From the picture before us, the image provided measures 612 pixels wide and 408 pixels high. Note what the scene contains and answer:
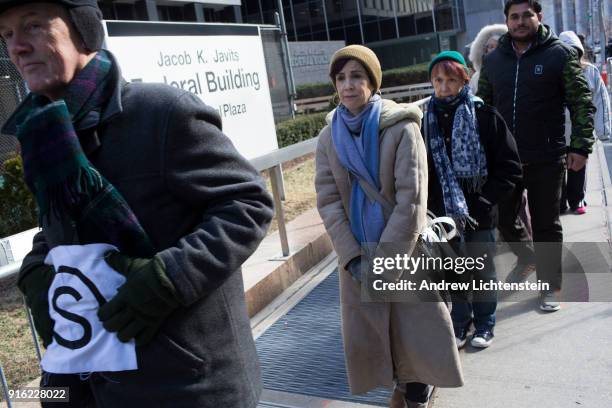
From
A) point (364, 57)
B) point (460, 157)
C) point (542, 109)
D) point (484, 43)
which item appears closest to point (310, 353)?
point (460, 157)

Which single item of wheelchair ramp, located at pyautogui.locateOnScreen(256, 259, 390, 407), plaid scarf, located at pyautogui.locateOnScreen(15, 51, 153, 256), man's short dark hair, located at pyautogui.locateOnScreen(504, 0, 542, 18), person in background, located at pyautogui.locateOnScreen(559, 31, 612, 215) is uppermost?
man's short dark hair, located at pyautogui.locateOnScreen(504, 0, 542, 18)

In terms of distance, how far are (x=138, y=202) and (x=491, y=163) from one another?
2413 millimetres

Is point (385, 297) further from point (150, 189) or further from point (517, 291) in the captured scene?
point (517, 291)

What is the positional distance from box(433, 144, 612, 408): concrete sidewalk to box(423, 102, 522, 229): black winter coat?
0.81m

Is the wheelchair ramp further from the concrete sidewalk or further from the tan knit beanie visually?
the tan knit beanie

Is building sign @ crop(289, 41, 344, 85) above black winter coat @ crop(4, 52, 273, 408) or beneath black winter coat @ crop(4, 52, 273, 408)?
above

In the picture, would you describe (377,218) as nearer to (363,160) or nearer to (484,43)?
(363,160)

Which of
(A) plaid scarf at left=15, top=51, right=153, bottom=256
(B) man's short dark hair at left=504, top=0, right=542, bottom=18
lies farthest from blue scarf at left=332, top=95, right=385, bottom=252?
(B) man's short dark hair at left=504, top=0, right=542, bottom=18

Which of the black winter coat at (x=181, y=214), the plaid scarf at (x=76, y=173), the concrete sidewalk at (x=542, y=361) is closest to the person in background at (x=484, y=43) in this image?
the concrete sidewalk at (x=542, y=361)

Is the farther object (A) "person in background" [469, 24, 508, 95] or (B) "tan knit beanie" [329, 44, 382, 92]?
(A) "person in background" [469, 24, 508, 95]

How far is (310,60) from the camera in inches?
862

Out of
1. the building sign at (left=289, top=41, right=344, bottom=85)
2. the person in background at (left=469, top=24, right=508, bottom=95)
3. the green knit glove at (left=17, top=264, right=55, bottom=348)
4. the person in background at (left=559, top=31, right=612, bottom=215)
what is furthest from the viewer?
the building sign at (left=289, top=41, right=344, bottom=85)

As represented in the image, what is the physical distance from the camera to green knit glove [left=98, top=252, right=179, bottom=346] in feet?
4.54

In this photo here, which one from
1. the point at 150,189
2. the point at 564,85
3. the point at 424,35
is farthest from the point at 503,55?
the point at 424,35
